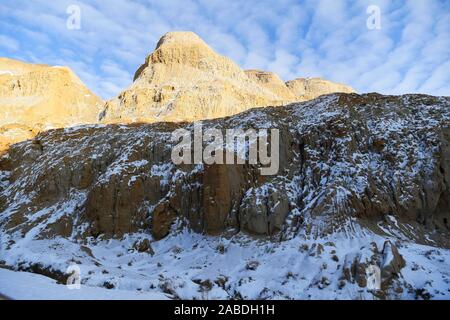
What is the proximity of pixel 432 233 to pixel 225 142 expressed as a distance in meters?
16.7

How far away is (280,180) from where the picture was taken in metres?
29.9

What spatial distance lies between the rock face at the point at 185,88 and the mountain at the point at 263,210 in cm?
2236

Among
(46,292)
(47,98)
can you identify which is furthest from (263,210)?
(47,98)

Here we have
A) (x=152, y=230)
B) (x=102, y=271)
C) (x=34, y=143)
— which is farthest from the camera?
(x=34, y=143)

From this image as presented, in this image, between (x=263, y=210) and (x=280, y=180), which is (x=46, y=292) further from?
(x=280, y=180)

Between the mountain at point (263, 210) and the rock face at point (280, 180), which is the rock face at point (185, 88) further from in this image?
the mountain at point (263, 210)

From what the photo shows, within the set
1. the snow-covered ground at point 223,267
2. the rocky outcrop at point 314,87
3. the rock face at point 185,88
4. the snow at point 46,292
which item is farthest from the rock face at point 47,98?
the snow at point 46,292

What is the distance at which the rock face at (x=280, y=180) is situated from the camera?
2627 centimetres

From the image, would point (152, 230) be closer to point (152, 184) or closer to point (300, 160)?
point (152, 184)

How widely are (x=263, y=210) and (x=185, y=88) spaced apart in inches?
1630

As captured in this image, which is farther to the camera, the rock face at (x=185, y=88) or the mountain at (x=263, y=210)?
the rock face at (x=185, y=88)

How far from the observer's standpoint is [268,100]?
70.2 meters

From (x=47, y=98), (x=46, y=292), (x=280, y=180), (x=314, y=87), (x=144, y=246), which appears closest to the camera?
(x=46, y=292)
